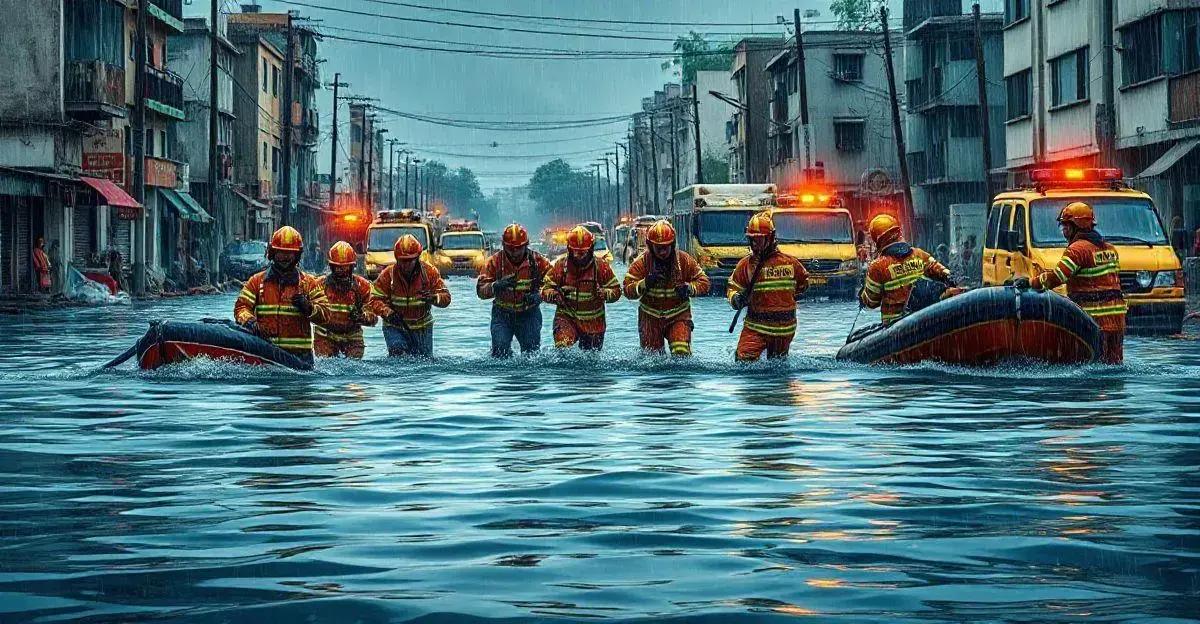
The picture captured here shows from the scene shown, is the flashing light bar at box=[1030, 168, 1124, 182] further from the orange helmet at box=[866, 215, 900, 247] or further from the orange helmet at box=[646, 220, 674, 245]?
the orange helmet at box=[646, 220, 674, 245]

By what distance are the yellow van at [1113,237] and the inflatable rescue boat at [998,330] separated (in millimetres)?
5876

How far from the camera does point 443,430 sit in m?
12.9

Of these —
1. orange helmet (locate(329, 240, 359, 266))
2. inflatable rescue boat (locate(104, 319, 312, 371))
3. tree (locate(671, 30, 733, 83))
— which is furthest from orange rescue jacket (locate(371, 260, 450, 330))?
tree (locate(671, 30, 733, 83))

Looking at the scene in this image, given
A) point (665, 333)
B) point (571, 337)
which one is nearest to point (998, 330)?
point (665, 333)

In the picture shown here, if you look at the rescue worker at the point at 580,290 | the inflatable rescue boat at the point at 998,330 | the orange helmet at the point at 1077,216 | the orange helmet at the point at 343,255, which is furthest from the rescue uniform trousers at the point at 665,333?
the orange helmet at the point at 1077,216

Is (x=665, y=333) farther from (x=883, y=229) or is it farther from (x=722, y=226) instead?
(x=722, y=226)

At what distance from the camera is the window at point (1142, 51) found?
3791 cm

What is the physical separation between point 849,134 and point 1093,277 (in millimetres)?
62437

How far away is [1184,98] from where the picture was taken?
3647 centimetres

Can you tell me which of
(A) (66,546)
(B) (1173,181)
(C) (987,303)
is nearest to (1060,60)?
(B) (1173,181)

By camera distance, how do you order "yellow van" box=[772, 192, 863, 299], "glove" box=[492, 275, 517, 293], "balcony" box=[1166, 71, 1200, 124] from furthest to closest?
"yellow van" box=[772, 192, 863, 299]
"balcony" box=[1166, 71, 1200, 124]
"glove" box=[492, 275, 517, 293]

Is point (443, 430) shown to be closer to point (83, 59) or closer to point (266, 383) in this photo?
point (266, 383)

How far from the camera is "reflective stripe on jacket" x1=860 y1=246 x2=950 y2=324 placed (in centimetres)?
1734

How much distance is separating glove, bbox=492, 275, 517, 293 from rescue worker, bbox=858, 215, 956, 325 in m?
3.57
